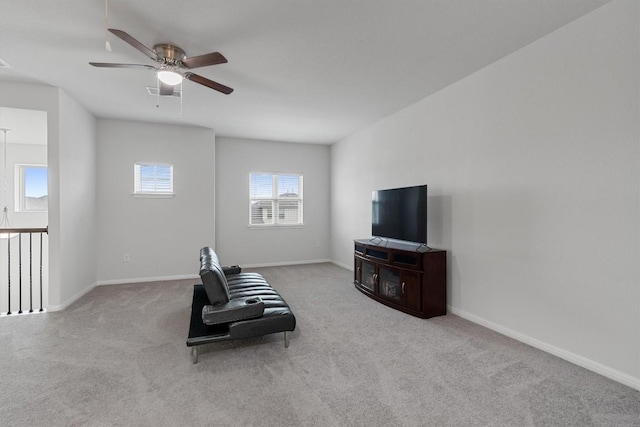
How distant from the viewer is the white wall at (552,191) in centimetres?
214

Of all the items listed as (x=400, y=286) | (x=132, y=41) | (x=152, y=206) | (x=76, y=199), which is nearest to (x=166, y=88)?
(x=132, y=41)

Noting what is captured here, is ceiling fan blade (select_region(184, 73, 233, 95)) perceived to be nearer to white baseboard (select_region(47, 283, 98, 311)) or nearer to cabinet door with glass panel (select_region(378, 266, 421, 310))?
cabinet door with glass panel (select_region(378, 266, 421, 310))

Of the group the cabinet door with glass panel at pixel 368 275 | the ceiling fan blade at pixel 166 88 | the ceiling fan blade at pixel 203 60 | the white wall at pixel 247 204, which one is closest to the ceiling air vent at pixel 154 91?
the ceiling fan blade at pixel 166 88

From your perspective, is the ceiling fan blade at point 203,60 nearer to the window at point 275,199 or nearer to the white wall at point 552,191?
the white wall at point 552,191

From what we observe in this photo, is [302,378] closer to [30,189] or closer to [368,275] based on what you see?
[368,275]

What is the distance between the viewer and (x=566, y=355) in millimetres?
2475

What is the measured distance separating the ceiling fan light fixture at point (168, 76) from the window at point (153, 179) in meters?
2.98

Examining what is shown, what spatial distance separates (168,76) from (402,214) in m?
3.12

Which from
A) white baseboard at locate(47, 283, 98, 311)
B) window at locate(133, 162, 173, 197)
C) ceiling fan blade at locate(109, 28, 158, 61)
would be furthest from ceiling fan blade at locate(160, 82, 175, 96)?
white baseboard at locate(47, 283, 98, 311)

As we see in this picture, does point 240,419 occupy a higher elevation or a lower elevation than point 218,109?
lower

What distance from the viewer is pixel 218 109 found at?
448 cm

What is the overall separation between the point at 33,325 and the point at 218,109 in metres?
3.58

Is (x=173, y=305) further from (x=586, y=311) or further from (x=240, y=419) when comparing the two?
(x=586, y=311)

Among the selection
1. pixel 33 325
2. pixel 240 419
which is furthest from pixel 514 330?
pixel 33 325
